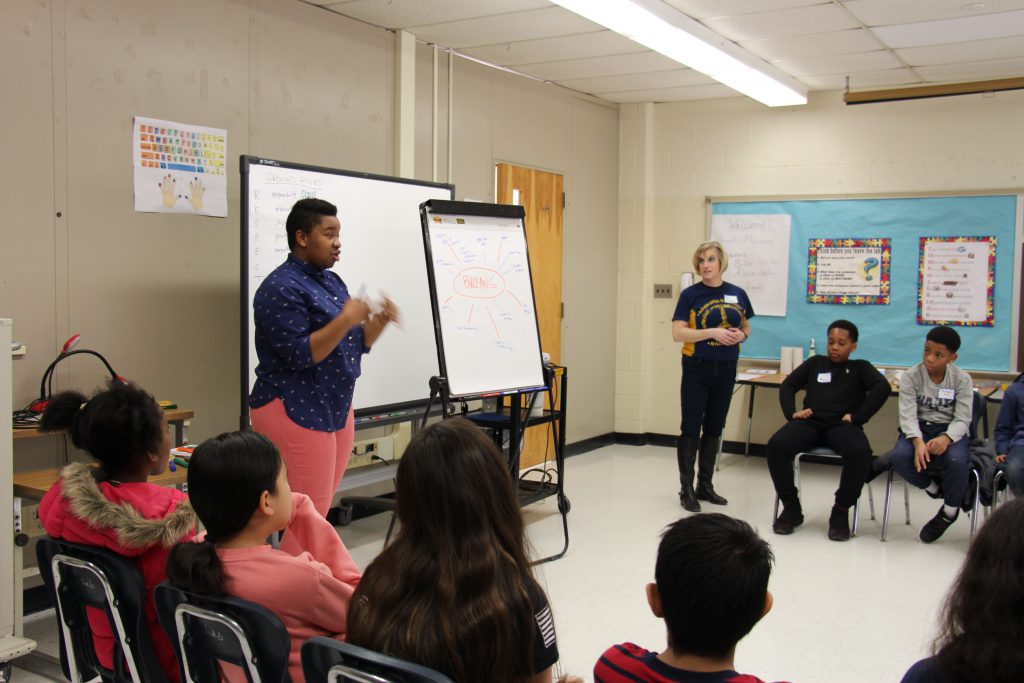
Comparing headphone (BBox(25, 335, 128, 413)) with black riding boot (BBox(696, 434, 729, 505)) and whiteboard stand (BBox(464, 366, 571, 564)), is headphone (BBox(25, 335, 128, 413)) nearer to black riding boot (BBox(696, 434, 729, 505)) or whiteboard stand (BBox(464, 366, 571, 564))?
whiteboard stand (BBox(464, 366, 571, 564))

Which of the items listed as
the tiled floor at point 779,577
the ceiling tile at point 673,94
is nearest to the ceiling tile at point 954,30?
the ceiling tile at point 673,94

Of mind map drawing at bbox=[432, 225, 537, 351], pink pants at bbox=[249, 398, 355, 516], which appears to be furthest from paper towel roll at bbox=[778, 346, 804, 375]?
pink pants at bbox=[249, 398, 355, 516]

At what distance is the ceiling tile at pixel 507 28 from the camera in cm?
446

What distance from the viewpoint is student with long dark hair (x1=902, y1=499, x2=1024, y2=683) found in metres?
1.19

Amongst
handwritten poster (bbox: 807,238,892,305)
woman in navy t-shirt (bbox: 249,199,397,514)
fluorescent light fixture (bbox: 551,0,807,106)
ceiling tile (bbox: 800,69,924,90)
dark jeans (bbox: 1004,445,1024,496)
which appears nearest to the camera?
woman in navy t-shirt (bbox: 249,199,397,514)

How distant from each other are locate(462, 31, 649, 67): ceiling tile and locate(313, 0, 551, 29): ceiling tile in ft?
1.92

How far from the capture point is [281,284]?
292 cm

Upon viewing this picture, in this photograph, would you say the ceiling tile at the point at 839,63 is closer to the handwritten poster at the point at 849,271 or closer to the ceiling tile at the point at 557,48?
the ceiling tile at the point at 557,48

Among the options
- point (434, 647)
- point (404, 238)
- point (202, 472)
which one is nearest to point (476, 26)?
point (404, 238)

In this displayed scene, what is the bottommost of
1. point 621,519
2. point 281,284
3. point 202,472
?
point 621,519

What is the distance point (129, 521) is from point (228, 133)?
2.36m

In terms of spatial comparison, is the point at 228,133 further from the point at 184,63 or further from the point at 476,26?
the point at 476,26

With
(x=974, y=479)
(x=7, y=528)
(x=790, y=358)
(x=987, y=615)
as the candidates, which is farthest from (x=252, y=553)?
(x=790, y=358)

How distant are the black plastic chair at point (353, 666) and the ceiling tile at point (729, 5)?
364 cm
